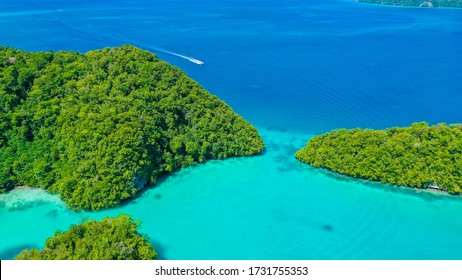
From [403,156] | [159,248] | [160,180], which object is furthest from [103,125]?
[403,156]

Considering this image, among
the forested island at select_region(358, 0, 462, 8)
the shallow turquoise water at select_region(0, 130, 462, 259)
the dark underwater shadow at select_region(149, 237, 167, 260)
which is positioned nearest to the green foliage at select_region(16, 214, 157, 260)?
the dark underwater shadow at select_region(149, 237, 167, 260)

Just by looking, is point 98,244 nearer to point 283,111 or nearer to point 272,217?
point 272,217

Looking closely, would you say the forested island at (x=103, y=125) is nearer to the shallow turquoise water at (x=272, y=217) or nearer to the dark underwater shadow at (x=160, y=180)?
the dark underwater shadow at (x=160, y=180)

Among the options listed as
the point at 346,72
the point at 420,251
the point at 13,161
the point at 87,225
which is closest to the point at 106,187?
the point at 87,225

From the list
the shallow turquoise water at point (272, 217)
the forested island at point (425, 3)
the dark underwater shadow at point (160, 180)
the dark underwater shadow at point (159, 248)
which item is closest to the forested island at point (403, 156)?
the shallow turquoise water at point (272, 217)

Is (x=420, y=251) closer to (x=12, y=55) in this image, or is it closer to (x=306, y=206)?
(x=306, y=206)

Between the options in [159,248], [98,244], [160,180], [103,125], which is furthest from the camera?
[160,180]
